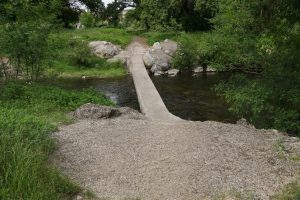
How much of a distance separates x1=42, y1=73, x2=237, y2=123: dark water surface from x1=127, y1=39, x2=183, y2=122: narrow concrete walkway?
633 mm

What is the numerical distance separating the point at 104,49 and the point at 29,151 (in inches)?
799

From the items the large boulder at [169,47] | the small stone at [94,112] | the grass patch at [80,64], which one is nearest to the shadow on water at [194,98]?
the large boulder at [169,47]

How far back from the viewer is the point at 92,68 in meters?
23.7

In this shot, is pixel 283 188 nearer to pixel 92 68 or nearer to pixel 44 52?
pixel 44 52

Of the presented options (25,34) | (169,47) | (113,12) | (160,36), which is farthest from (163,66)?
(113,12)

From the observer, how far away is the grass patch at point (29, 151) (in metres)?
5.15

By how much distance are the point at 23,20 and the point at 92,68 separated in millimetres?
10859

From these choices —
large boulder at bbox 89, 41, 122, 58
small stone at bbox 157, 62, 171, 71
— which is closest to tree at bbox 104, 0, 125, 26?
large boulder at bbox 89, 41, 122, 58

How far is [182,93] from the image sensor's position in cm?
1744

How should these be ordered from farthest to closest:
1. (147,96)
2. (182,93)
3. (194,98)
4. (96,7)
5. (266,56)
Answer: (96,7), (182,93), (194,98), (147,96), (266,56)

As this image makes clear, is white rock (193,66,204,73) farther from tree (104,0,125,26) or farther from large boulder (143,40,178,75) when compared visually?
tree (104,0,125,26)

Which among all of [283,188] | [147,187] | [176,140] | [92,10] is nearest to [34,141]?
[147,187]

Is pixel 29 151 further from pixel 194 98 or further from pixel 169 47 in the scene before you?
pixel 169 47

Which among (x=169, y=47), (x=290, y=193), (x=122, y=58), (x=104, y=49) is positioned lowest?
(x=122, y=58)
